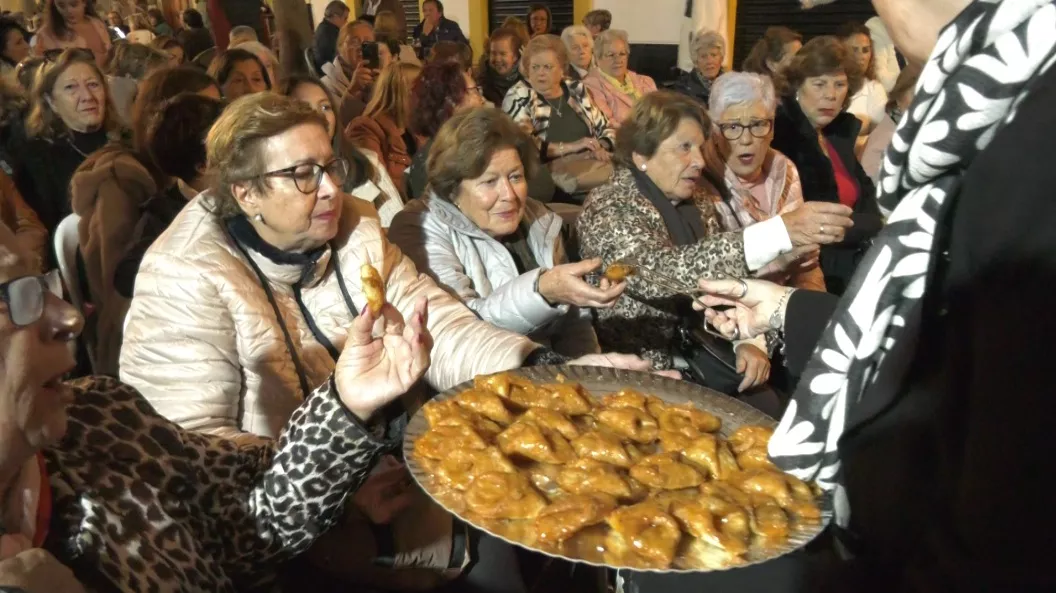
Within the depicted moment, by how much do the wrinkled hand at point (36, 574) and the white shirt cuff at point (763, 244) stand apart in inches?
84.4

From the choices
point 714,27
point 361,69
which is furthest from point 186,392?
point 714,27

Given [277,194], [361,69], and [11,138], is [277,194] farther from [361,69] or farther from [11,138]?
[361,69]

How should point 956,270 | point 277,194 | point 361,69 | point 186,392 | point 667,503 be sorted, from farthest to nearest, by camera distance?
point 361,69, point 277,194, point 186,392, point 667,503, point 956,270

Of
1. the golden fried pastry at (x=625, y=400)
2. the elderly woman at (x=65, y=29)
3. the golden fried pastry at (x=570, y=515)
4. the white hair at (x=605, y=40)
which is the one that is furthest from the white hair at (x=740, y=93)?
the elderly woman at (x=65, y=29)

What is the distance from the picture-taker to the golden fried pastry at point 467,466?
145 centimetres

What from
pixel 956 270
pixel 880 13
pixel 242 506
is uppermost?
pixel 880 13

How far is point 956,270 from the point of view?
92 cm

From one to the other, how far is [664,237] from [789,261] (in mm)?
460

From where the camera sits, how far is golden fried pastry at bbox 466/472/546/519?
138 cm

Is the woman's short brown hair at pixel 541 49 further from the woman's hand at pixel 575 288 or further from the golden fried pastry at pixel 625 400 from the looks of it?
the golden fried pastry at pixel 625 400

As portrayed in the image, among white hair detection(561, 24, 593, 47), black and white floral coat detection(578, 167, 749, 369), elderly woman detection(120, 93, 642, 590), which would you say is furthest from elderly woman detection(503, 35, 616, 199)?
elderly woman detection(120, 93, 642, 590)

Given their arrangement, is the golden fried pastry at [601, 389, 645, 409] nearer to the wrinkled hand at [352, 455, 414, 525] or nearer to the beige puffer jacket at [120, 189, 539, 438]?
the beige puffer jacket at [120, 189, 539, 438]

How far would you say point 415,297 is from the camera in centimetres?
230

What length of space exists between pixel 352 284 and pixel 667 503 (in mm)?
1113
